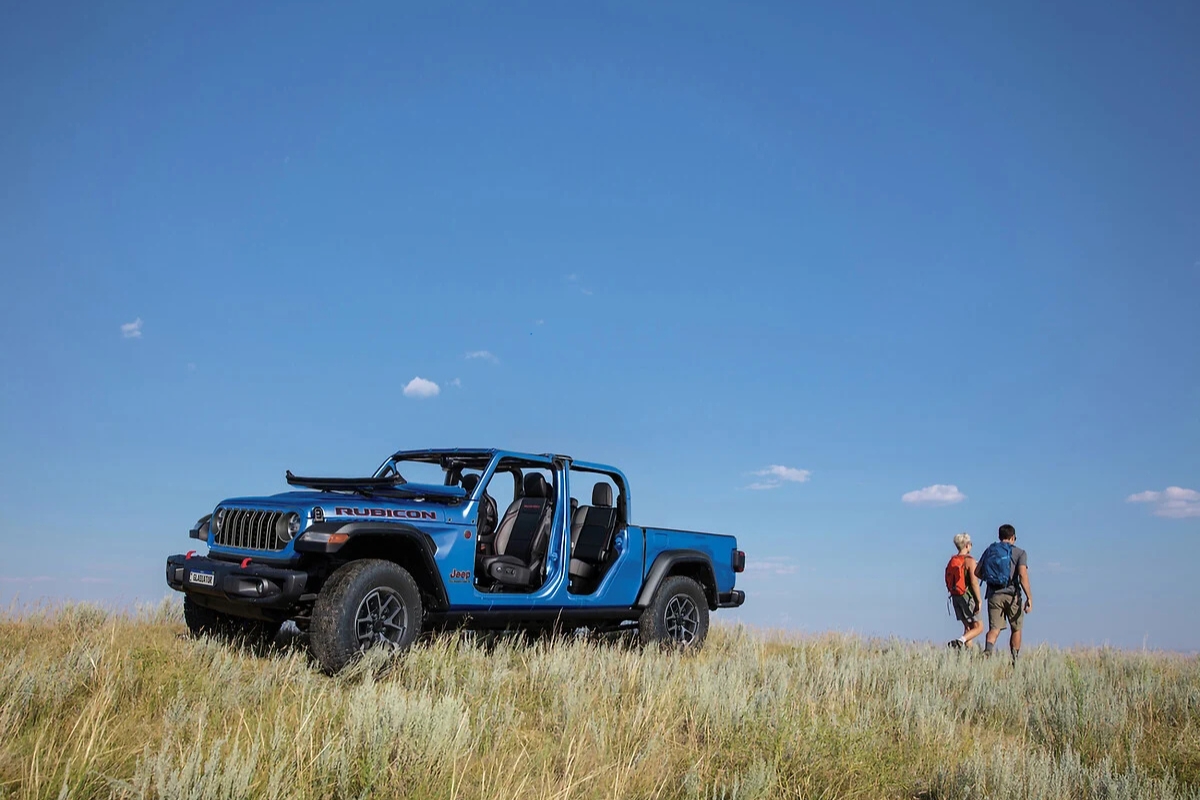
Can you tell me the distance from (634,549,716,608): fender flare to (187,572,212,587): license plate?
438 cm

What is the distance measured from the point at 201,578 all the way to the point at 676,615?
5.09m

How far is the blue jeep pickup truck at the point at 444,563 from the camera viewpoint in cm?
717

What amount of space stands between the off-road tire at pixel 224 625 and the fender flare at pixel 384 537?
1840mm

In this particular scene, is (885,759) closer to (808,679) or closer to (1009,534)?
(808,679)

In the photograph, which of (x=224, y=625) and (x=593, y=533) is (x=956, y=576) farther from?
(x=224, y=625)

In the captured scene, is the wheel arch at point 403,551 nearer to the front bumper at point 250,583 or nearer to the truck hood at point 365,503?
the truck hood at point 365,503

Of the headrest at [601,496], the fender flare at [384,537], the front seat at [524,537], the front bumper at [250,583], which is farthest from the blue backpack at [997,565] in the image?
the front bumper at [250,583]

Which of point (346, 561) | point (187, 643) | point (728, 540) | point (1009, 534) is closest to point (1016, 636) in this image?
point (1009, 534)

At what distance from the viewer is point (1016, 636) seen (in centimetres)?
1305

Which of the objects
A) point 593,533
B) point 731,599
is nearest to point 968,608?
point 731,599

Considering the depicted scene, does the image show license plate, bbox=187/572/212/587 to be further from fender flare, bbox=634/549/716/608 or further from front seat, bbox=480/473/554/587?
fender flare, bbox=634/549/716/608

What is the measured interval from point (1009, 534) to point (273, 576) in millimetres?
10568

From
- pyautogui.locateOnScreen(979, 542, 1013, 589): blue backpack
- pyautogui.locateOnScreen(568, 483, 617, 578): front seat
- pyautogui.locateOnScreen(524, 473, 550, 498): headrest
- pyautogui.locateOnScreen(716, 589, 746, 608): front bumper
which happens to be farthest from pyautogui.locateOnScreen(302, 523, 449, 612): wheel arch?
pyautogui.locateOnScreen(979, 542, 1013, 589): blue backpack

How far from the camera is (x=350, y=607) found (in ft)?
22.9
